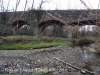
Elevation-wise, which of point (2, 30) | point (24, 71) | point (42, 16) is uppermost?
point (42, 16)

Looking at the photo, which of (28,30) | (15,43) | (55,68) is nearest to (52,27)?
(28,30)

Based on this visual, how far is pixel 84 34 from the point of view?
15383 millimetres

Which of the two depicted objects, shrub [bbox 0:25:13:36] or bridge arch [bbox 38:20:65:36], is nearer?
shrub [bbox 0:25:13:36]

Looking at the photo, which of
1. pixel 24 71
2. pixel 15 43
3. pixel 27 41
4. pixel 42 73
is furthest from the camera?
pixel 27 41

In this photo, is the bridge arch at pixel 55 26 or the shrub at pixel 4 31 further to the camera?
the bridge arch at pixel 55 26

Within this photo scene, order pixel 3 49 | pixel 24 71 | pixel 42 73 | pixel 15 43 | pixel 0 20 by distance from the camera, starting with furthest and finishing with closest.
Result: pixel 0 20, pixel 15 43, pixel 3 49, pixel 24 71, pixel 42 73

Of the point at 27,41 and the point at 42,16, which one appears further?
the point at 42,16

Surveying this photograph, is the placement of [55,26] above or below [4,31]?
above

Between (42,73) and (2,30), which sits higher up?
(2,30)

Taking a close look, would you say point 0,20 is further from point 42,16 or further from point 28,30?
point 42,16

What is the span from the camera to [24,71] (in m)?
6.43

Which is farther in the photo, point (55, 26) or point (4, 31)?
point (55, 26)

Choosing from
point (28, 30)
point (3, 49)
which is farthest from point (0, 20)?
point (3, 49)

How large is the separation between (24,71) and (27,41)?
21.9 feet
